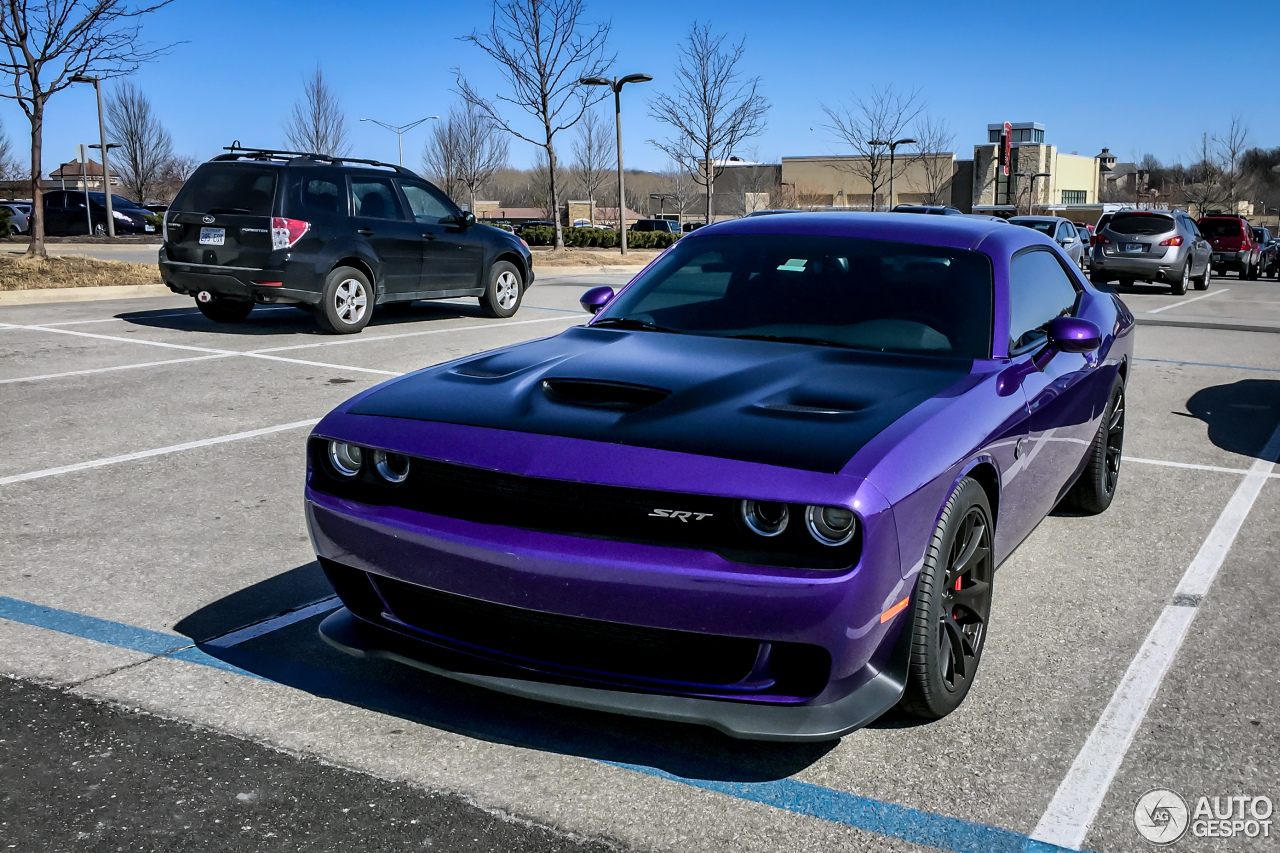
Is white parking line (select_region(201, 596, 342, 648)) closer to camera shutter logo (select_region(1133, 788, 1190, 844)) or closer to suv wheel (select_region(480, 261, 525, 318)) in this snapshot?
camera shutter logo (select_region(1133, 788, 1190, 844))

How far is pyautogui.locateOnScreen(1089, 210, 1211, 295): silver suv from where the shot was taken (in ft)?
76.8

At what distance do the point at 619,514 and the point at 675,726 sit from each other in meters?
0.82

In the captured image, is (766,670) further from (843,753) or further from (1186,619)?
(1186,619)

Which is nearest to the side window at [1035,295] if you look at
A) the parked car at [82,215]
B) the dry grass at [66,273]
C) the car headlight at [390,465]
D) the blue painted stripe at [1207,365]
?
the car headlight at [390,465]

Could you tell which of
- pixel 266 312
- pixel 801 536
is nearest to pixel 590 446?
pixel 801 536

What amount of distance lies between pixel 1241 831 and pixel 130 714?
9.78 ft

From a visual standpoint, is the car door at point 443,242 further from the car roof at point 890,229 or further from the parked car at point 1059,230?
the parked car at point 1059,230

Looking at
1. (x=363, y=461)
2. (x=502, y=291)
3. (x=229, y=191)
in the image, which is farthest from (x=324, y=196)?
(x=363, y=461)

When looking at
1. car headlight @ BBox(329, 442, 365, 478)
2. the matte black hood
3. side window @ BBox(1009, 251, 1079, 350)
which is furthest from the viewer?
side window @ BBox(1009, 251, 1079, 350)

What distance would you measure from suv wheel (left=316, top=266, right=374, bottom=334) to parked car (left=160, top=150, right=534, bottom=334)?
0.01m

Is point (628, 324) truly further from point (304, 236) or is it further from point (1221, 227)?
point (1221, 227)

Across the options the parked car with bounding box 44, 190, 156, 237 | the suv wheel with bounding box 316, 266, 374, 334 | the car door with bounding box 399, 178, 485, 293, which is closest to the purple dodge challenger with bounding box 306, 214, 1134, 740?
the suv wheel with bounding box 316, 266, 374, 334

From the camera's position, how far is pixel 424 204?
13305 millimetres

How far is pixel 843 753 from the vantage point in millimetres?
3176
